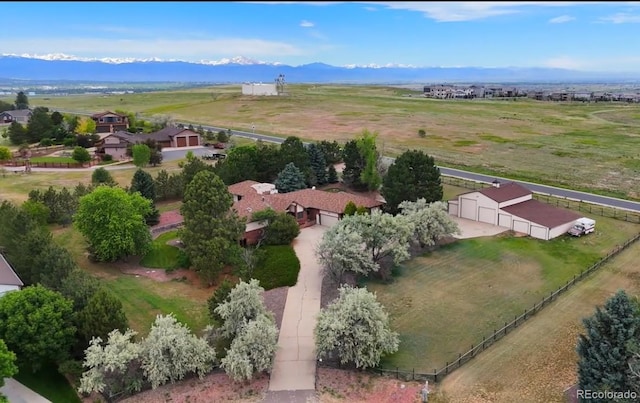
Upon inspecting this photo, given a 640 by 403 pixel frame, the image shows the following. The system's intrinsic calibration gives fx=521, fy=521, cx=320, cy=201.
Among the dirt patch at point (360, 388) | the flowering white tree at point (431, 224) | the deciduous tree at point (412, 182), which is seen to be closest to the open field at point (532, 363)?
the dirt patch at point (360, 388)

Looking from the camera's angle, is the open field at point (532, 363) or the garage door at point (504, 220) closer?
the open field at point (532, 363)

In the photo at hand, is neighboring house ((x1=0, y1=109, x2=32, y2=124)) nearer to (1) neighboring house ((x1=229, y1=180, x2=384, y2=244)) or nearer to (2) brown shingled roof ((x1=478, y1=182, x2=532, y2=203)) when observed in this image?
(1) neighboring house ((x1=229, y1=180, x2=384, y2=244))

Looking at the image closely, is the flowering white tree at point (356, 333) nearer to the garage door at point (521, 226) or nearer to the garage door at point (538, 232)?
the garage door at point (538, 232)

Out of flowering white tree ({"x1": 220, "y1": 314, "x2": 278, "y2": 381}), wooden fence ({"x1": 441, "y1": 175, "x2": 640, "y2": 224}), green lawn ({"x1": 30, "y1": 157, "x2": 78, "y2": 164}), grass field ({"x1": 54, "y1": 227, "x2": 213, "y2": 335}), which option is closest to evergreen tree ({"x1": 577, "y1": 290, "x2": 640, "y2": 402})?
flowering white tree ({"x1": 220, "y1": 314, "x2": 278, "y2": 381})

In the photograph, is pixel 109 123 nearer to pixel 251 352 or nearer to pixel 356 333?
pixel 251 352

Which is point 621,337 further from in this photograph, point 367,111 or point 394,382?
point 367,111

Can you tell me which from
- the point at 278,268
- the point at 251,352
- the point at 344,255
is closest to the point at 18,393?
the point at 251,352

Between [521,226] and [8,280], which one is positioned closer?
[8,280]
